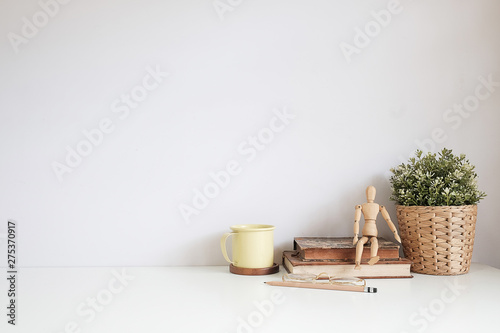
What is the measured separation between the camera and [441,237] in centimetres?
119

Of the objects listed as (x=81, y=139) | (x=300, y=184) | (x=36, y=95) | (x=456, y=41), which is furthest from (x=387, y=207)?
(x=36, y=95)

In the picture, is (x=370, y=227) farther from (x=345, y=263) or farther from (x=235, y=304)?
(x=235, y=304)

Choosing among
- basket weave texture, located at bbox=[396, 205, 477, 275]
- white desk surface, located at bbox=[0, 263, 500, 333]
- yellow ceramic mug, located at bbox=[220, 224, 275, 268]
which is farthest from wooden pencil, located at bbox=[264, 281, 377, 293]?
basket weave texture, located at bbox=[396, 205, 477, 275]

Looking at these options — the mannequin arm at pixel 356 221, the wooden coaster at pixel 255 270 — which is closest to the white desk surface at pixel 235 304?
the wooden coaster at pixel 255 270

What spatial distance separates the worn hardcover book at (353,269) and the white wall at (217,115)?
0.20 m

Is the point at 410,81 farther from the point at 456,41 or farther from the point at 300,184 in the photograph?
the point at 300,184

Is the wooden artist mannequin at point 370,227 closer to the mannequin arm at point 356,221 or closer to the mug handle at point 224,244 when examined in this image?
the mannequin arm at point 356,221

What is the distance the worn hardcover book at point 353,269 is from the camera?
45.9 inches

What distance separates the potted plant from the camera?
118 cm

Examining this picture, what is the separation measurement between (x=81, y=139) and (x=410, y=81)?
966 mm

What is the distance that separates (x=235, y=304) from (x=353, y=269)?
37 cm

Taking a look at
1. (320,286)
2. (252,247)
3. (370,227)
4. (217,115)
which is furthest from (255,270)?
(217,115)

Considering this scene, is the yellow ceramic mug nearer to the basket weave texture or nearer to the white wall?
the white wall

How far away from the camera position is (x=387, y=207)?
1381 mm
